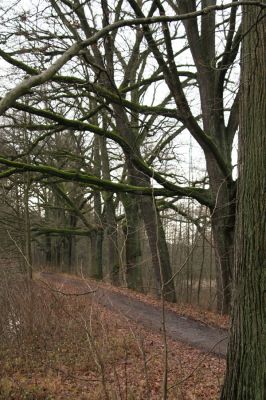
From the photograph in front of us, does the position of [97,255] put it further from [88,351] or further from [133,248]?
[88,351]

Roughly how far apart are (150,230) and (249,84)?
852 centimetres

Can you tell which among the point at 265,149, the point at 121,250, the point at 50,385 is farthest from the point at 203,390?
the point at 265,149

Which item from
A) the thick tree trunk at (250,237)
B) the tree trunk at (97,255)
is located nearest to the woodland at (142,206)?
the thick tree trunk at (250,237)

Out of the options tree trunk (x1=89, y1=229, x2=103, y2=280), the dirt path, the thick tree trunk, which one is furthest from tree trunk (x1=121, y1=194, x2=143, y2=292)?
the thick tree trunk

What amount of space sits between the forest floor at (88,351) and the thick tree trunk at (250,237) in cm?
132

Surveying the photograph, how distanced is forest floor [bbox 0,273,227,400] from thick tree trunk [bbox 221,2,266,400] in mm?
1321

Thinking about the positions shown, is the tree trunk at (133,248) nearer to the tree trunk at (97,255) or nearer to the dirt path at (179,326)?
the dirt path at (179,326)

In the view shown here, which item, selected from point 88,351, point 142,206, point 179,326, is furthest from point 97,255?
A: point 88,351

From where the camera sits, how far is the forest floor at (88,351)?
6.59m

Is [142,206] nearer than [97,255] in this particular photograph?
Yes

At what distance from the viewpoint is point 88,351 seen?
816cm

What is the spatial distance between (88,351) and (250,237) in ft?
15.5

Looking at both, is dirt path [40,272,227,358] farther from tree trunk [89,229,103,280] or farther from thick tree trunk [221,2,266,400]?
tree trunk [89,229,103,280]

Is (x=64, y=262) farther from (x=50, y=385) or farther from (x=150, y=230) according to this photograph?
(x=50, y=385)
